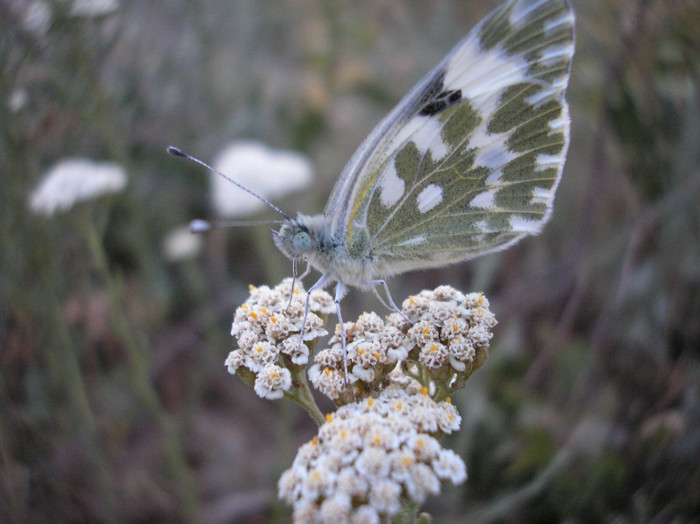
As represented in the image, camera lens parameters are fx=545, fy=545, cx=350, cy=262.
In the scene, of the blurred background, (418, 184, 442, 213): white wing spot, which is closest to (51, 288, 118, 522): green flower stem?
the blurred background

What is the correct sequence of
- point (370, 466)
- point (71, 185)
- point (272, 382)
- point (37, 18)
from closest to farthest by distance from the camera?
point (370, 466)
point (272, 382)
point (37, 18)
point (71, 185)

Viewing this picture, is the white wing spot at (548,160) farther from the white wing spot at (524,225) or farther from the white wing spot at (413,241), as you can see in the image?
the white wing spot at (413,241)

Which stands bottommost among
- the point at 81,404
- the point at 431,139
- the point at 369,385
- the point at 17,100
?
the point at 369,385

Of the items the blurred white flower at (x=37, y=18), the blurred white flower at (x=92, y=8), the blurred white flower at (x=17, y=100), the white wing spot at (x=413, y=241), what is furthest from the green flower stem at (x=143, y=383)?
the white wing spot at (x=413, y=241)

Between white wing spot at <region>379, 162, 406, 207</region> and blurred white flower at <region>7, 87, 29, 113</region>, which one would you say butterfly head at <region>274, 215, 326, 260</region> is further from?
blurred white flower at <region>7, 87, 29, 113</region>

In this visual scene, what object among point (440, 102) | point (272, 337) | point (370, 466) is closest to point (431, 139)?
point (440, 102)

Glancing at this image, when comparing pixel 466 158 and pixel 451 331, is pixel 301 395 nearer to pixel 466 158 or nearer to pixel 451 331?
pixel 451 331
